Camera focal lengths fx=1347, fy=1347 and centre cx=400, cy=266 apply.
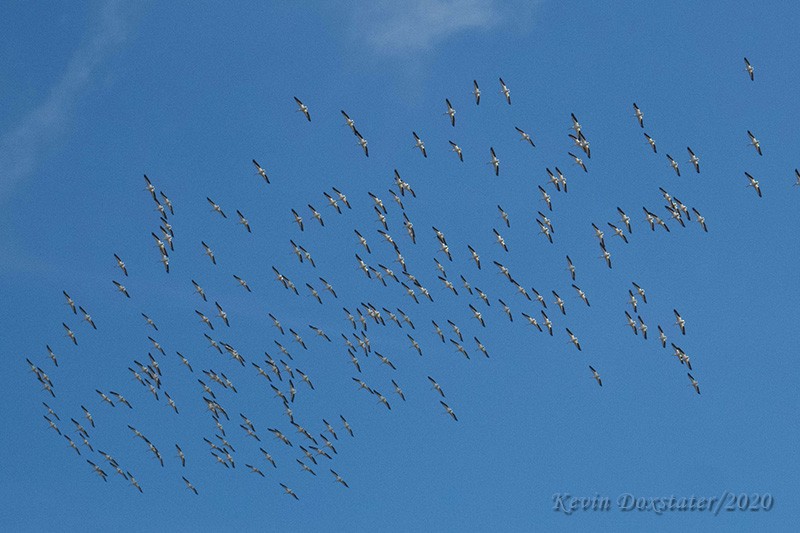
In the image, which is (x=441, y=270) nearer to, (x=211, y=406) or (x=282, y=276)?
(x=282, y=276)

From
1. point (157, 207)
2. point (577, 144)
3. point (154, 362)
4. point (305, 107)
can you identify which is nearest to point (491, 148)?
point (577, 144)

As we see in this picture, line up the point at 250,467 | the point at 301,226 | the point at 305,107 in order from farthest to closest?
the point at 250,467 → the point at 301,226 → the point at 305,107

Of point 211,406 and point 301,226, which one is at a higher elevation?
point 301,226

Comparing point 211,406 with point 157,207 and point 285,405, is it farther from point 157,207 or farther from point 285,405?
point 157,207

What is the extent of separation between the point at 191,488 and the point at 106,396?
1792 cm

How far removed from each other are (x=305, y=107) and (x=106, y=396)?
51856mm

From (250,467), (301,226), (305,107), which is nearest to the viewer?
(305,107)

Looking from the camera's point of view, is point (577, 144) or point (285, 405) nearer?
point (577, 144)

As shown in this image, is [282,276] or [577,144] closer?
[577,144]

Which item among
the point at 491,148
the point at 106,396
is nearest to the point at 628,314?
the point at 491,148

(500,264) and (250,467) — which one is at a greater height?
(500,264)

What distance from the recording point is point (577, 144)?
16875cm

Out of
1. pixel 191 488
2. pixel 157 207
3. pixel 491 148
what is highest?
pixel 491 148

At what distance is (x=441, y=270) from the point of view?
583ft
